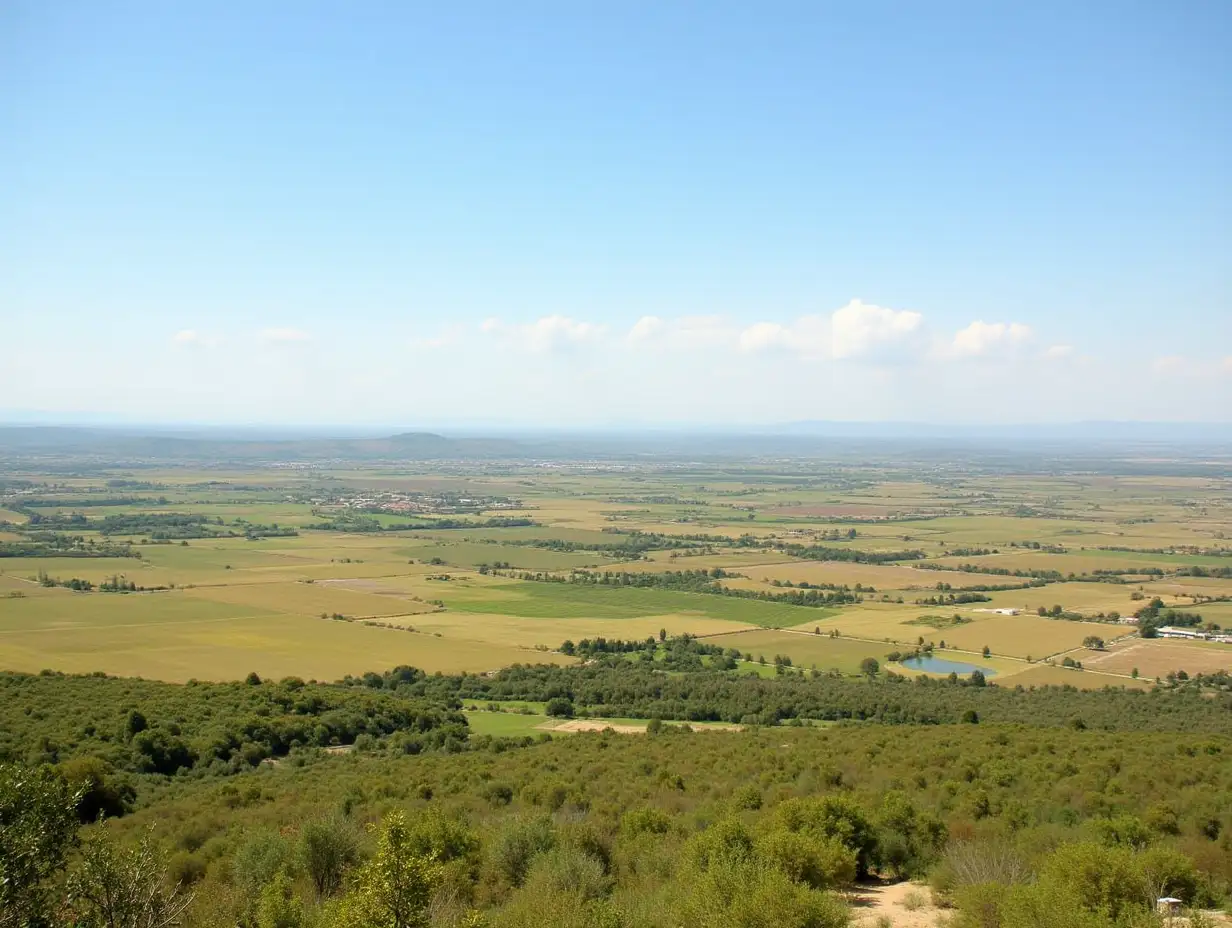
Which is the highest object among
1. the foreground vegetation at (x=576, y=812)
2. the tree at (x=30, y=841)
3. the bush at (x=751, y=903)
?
the tree at (x=30, y=841)

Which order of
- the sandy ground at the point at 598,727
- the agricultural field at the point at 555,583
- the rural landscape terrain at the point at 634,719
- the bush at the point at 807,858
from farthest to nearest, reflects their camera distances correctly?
the agricultural field at the point at 555,583 → the sandy ground at the point at 598,727 → the rural landscape terrain at the point at 634,719 → the bush at the point at 807,858

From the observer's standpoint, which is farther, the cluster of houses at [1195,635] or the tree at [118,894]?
the cluster of houses at [1195,635]

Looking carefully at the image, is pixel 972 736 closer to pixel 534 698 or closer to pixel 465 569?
pixel 534 698

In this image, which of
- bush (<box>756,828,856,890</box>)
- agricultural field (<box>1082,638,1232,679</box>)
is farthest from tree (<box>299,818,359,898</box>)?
agricultural field (<box>1082,638,1232,679</box>)

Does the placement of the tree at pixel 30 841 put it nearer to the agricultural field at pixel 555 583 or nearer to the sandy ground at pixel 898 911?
the sandy ground at pixel 898 911

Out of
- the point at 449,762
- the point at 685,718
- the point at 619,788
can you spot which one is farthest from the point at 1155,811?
the point at 685,718

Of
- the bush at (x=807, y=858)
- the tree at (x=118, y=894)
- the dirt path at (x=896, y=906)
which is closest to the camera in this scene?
the tree at (x=118, y=894)

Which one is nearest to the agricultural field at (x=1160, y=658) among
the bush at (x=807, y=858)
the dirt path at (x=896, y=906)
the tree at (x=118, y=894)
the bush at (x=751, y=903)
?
the dirt path at (x=896, y=906)

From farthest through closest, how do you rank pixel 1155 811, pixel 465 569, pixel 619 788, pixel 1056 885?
pixel 465 569, pixel 619 788, pixel 1155 811, pixel 1056 885
